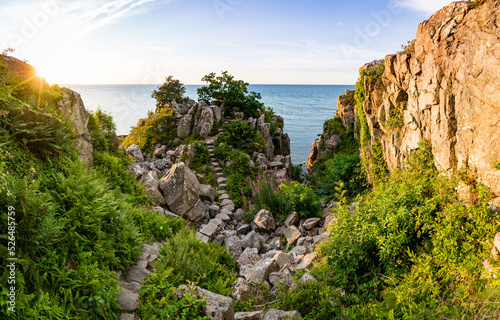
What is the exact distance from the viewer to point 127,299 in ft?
15.7

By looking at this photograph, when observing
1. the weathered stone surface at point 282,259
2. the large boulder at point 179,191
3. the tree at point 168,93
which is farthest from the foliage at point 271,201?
the tree at point 168,93

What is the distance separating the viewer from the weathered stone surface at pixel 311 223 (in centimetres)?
1097

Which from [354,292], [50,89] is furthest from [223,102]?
[354,292]

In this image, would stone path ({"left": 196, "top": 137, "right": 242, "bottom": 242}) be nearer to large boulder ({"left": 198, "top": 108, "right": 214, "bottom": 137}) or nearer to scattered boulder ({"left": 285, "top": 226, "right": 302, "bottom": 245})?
large boulder ({"left": 198, "top": 108, "right": 214, "bottom": 137})

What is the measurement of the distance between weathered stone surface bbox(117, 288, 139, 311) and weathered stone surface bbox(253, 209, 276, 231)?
6.99 m

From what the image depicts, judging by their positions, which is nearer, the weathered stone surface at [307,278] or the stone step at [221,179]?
the weathered stone surface at [307,278]

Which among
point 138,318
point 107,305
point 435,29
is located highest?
point 435,29

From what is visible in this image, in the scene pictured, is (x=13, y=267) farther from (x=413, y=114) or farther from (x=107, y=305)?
(x=413, y=114)

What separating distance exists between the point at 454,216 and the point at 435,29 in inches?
258

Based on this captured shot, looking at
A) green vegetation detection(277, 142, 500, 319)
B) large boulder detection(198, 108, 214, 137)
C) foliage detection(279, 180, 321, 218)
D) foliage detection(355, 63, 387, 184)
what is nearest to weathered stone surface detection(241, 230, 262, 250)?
foliage detection(279, 180, 321, 218)

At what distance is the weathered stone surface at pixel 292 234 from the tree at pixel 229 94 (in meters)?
14.6

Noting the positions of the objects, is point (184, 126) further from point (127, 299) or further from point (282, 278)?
point (127, 299)

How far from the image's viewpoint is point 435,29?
8.99 metres

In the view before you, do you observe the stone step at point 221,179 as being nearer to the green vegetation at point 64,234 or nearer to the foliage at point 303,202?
the foliage at point 303,202
